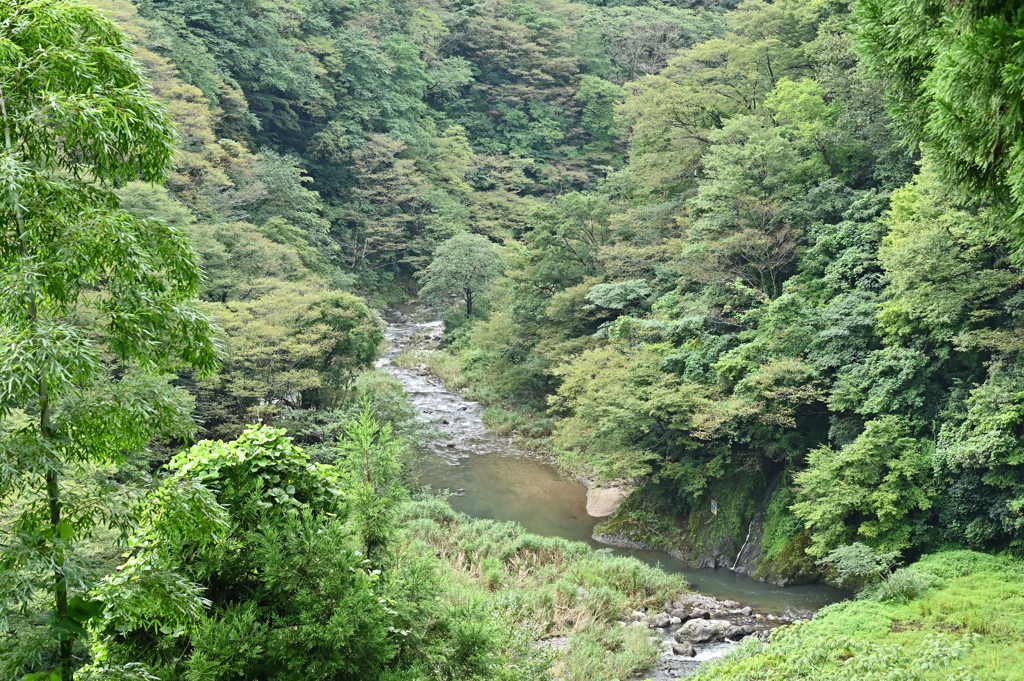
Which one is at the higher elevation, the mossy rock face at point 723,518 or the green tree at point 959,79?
the green tree at point 959,79

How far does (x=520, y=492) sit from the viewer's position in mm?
14914

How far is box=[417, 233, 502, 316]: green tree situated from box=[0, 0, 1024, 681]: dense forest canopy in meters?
0.12

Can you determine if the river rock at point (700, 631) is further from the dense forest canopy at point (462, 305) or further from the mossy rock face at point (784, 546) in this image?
the mossy rock face at point (784, 546)

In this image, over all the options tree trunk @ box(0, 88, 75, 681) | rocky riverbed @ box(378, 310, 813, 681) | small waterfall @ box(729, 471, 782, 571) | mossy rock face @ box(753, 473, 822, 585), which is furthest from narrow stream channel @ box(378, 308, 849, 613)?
tree trunk @ box(0, 88, 75, 681)

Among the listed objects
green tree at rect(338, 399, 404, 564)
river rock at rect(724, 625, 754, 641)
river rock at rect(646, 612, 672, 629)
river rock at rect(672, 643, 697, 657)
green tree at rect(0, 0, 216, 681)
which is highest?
green tree at rect(0, 0, 216, 681)

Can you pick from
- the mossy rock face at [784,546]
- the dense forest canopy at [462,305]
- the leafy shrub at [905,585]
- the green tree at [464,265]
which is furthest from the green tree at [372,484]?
the green tree at [464,265]

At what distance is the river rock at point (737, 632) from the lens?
834cm

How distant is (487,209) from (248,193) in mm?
13147

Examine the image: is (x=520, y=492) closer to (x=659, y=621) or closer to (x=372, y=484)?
(x=659, y=621)

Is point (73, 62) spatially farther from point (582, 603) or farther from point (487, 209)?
point (487, 209)

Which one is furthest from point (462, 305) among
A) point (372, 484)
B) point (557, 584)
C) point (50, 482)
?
point (50, 482)

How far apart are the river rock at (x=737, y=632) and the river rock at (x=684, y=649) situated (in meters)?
0.72

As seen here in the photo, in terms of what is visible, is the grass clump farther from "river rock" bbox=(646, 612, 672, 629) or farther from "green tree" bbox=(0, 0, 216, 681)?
"green tree" bbox=(0, 0, 216, 681)

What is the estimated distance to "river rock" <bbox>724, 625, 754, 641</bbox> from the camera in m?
8.34
